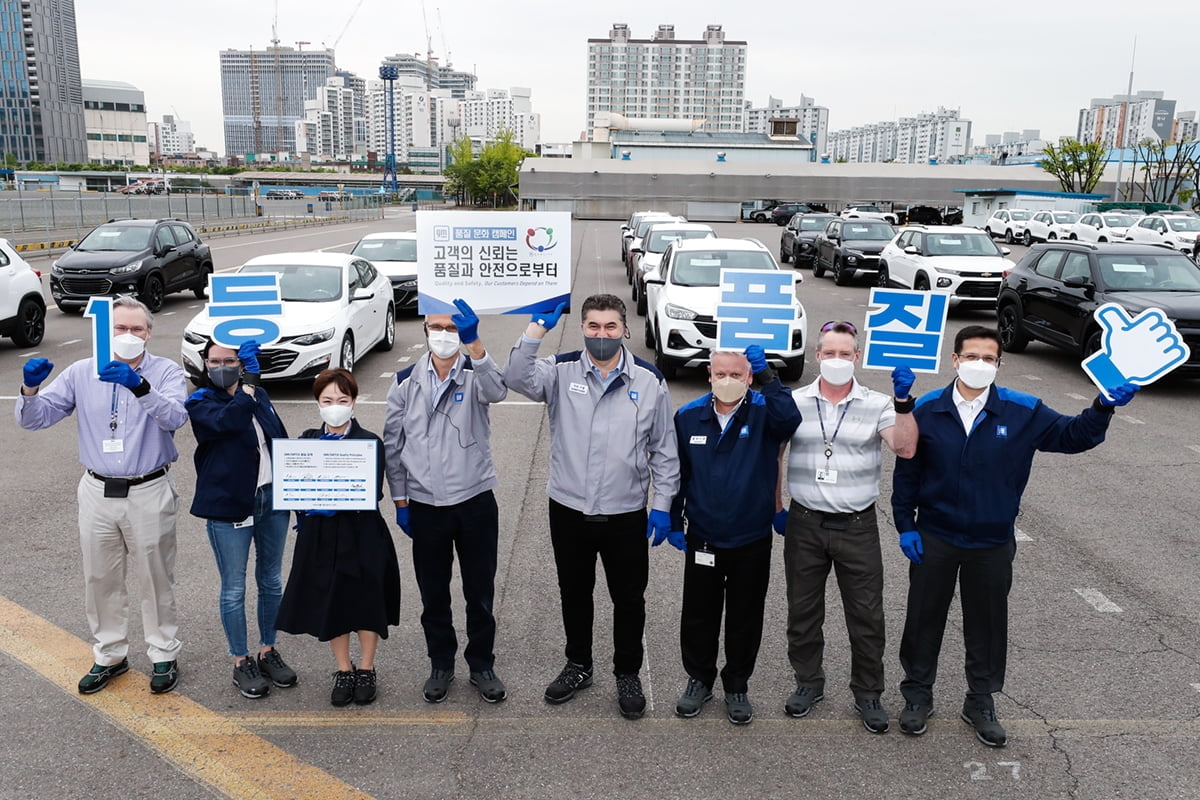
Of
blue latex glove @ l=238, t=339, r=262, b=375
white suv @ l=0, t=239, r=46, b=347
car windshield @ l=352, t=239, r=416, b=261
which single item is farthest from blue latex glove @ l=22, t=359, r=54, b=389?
car windshield @ l=352, t=239, r=416, b=261

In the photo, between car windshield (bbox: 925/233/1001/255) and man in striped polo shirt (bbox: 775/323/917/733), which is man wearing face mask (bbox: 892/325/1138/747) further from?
car windshield (bbox: 925/233/1001/255)

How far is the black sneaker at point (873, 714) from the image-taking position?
4.32m

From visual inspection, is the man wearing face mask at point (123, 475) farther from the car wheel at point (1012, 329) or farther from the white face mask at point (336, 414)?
the car wheel at point (1012, 329)

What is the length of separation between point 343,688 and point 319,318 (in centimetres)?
804

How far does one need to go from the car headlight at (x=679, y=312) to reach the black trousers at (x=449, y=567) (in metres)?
7.61

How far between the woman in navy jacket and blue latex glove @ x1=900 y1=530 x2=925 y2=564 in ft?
9.85

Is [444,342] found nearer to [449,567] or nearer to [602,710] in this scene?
[449,567]

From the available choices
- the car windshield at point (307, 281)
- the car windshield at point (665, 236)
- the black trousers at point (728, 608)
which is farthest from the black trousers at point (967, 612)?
the car windshield at point (665, 236)

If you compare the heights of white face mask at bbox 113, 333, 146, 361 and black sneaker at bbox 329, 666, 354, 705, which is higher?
white face mask at bbox 113, 333, 146, 361

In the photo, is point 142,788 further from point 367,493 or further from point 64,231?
point 64,231

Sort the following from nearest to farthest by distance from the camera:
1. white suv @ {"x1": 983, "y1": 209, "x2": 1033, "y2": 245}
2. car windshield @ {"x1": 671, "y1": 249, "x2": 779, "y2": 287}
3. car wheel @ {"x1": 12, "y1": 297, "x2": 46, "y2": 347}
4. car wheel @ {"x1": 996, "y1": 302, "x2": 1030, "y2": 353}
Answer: car windshield @ {"x1": 671, "y1": 249, "x2": 779, "y2": 287}, car wheel @ {"x1": 12, "y1": 297, "x2": 46, "y2": 347}, car wheel @ {"x1": 996, "y1": 302, "x2": 1030, "y2": 353}, white suv @ {"x1": 983, "y1": 209, "x2": 1033, "y2": 245}

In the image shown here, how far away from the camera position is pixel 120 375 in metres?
4.21

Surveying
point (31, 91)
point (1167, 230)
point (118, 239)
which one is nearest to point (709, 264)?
point (118, 239)

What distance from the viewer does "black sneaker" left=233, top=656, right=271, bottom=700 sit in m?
4.59
